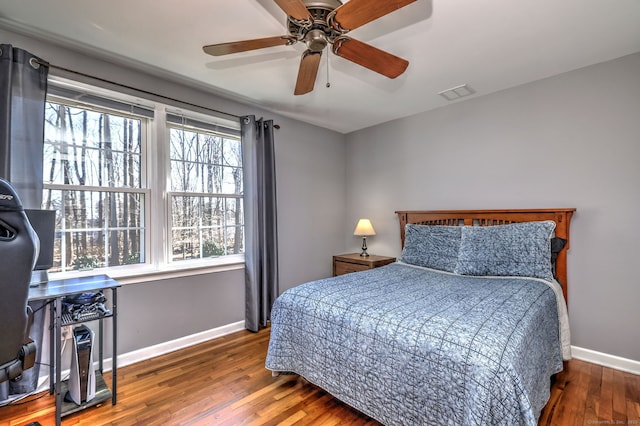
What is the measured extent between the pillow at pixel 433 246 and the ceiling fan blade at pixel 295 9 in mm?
2316

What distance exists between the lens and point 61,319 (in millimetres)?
1762

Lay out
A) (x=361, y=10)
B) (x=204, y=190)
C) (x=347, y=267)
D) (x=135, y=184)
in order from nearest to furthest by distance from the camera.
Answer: (x=361, y=10), (x=135, y=184), (x=204, y=190), (x=347, y=267)

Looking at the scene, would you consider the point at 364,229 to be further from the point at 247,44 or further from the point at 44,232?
the point at 44,232

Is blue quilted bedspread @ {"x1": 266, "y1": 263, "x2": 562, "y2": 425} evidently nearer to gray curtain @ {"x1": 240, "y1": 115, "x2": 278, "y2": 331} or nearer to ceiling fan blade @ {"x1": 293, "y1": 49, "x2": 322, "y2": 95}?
gray curtain @ {"x1": 240, "y1": 115, "x2": 278, "y2": 331}

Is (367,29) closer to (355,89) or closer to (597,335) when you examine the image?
(355,89)

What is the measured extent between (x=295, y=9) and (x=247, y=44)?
40 centimetres

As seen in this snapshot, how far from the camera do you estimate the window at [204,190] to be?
2.85 m

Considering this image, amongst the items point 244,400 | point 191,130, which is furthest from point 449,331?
point 191,130

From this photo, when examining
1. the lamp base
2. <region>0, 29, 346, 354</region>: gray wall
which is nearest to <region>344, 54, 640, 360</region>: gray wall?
the lamp base

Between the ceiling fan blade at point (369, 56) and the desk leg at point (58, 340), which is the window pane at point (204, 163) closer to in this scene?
the desk leg at point (58, 340)

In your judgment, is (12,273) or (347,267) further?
(347,267)

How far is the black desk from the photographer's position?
1.69 meters

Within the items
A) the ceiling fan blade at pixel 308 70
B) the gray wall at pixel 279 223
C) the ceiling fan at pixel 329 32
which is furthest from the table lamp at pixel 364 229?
the ceiling fan at pixel 329 32

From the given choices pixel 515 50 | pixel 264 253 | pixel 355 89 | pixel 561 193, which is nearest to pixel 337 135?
pixel 355 89
